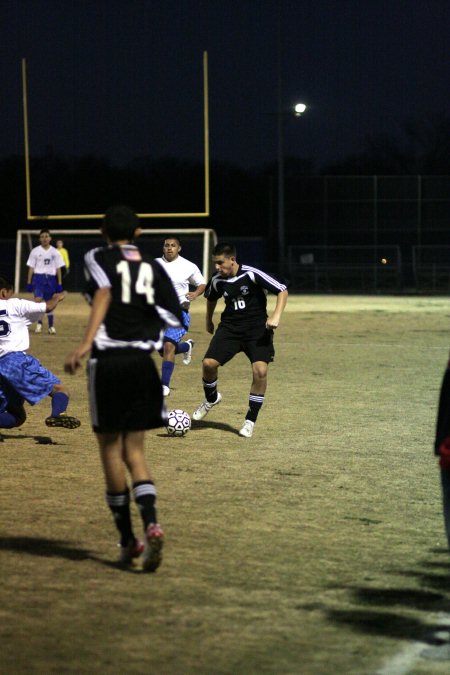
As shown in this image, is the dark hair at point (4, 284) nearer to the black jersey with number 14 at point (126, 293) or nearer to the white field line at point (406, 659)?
the black jersey with number 14 at point (126, 293)

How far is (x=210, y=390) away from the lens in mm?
10680

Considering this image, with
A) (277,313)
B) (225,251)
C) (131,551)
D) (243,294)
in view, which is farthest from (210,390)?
(131,551)

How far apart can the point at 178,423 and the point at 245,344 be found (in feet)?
3.26

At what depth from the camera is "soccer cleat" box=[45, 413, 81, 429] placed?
10297mm

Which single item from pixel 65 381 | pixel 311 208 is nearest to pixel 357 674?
pixel 65 381

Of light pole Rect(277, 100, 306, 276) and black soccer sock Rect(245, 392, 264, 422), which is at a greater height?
light pole Rect(277, 100, 306, 276)

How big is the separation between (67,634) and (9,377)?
4.72 m

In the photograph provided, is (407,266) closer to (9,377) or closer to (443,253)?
(443,253)

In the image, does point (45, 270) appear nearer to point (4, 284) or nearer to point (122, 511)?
point (4, 284)

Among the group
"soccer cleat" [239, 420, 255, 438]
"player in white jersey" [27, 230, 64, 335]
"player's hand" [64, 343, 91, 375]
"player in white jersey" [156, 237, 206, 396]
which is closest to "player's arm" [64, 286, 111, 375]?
"player's hand" [64, 343, 91, 375]

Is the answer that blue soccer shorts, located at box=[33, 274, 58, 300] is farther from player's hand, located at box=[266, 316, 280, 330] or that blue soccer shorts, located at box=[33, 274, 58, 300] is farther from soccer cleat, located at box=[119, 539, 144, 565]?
soccer cleat, located at box=[119, 539, 144, 565]

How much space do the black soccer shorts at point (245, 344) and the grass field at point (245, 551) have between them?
0.72 meters

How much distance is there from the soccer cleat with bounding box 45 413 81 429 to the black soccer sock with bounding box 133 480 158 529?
4.58m

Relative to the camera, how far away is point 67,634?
479cm
